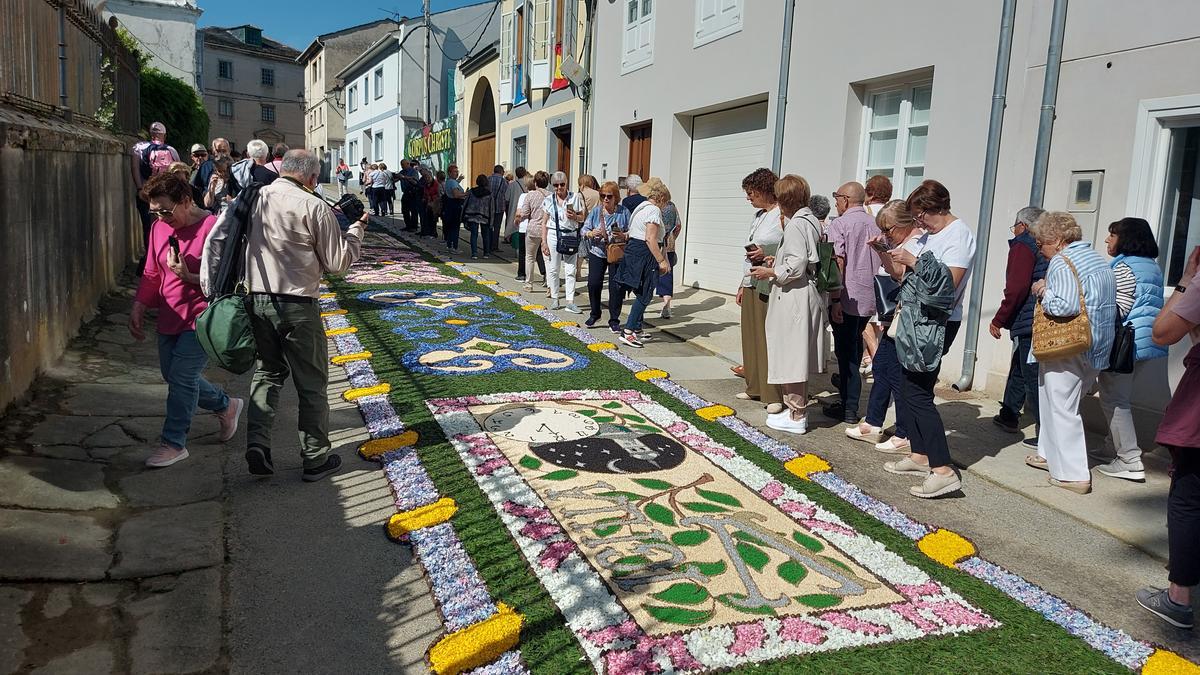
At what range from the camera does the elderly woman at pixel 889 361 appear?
5324 millimetres

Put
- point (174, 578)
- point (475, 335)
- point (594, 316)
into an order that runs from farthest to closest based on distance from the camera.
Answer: point (594, 316) < point (475, 335) < point (174, 578)

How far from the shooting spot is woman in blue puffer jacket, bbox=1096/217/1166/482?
529 cm

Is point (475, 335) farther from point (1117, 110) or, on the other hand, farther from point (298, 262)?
point (1117, 110)

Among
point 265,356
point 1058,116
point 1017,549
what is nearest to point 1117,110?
point 1058,116

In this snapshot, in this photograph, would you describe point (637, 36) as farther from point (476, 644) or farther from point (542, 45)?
point (476, 644)

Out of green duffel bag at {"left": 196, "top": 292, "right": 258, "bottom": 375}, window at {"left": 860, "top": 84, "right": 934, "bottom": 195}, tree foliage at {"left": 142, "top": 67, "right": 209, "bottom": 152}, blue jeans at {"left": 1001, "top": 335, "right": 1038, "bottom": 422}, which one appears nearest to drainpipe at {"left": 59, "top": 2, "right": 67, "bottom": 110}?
green duffel bag at {"left": 196, "top": 292, "right": 258, "bottom": 375}

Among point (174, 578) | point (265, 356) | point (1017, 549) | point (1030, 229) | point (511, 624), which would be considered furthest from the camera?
point (1030, 229)

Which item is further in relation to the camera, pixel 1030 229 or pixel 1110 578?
pixel 1030 229

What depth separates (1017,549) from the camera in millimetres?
4312

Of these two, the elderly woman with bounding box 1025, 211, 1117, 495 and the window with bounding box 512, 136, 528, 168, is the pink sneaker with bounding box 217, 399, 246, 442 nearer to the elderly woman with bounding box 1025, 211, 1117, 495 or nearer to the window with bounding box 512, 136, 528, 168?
the elderly woman with bounding box 1025, 211, 1117, 495

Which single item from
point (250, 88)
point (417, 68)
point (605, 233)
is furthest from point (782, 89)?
point (250, 88)

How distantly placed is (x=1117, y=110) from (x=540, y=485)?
5329mm

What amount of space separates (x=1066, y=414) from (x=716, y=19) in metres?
9.01

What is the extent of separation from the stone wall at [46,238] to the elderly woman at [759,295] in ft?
16.9
